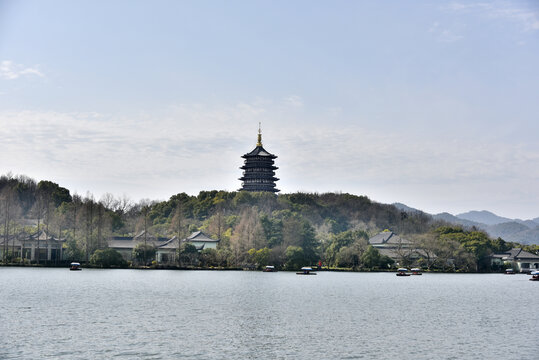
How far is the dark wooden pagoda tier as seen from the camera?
145500 mm

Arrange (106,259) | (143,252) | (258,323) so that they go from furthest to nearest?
(143,252) < (106,259) < (258,323)

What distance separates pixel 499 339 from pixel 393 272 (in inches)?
2576

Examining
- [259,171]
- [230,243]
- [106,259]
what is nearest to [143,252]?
[106,259]

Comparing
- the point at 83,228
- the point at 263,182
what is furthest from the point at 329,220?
the point at 83,228

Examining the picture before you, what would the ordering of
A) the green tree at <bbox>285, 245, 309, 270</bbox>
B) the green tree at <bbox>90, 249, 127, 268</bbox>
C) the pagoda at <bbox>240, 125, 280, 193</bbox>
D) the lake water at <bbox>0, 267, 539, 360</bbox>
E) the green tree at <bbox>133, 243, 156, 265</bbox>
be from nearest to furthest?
the lake water at <bbox>0, 267, 539, 360</bbox> → the green tree at <bbox>90, 249, 127, 268</bbox> → the green tree at <bbox>285, 245, 309, 270</bbox> → the green tree at <bbox>133, 243, 156, 265</bbox> → the pagoda at <bbox>240, 125, 280, 193</bbox>

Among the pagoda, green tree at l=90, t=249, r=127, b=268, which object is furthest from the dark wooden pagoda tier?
green tree at l=90, t=249, r=127, b=268

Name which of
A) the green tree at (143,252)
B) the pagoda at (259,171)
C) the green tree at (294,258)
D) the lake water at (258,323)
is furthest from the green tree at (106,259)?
the pagoda at (259,171)

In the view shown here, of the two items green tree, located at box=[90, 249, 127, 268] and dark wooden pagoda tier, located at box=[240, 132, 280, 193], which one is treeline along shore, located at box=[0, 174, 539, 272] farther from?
dark wooden pagoda tier, located at box=[240, 132, 280, 193]

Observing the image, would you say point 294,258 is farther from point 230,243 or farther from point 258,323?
point 258,323

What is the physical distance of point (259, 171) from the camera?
479ft

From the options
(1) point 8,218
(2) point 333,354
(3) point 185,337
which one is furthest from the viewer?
(1) point 8,218

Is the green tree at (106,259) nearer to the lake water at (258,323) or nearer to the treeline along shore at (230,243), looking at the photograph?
the treeline along shore at (230,243)

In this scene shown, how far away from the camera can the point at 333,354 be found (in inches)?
1063

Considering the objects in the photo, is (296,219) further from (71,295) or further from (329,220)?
(71,295)
